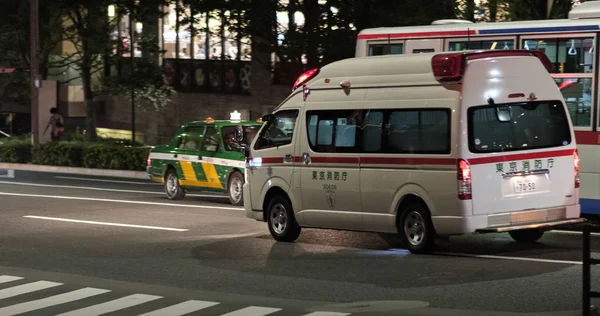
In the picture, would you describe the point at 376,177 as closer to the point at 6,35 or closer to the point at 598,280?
the point at 598,280

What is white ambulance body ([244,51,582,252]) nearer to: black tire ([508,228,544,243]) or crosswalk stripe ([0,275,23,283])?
black tire ([508,228,544,243])

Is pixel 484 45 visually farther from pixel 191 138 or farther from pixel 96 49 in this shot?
pixel 96 49

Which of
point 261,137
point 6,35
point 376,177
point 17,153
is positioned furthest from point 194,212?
point 6,35

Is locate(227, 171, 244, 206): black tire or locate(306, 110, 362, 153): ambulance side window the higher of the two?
locate(306, 110, 362, 153): ambulance side window

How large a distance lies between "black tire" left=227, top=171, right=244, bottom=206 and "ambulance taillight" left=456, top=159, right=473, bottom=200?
8411mm

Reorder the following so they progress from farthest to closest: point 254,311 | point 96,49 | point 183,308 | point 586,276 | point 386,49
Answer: point 96,49, point 386,49, point 183,308, point 254,311, point 586,276

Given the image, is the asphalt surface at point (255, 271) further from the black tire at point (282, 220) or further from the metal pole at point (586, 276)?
the metal pole at point (586, 276)

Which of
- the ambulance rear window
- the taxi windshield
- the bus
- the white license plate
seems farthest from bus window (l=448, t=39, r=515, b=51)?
the taxi windshield

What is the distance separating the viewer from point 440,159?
13.2m

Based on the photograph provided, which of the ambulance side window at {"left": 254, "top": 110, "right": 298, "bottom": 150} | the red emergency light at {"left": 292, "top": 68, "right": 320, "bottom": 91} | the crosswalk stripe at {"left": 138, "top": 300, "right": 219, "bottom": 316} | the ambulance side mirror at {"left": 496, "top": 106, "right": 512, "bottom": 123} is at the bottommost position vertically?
the crosswalk stripe at {"left": 138, "top": 300, "right": 219, "bottom": 316}

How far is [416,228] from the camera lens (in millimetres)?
13742

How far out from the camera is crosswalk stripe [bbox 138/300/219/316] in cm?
1012

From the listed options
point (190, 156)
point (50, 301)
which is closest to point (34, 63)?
point (190, 156)

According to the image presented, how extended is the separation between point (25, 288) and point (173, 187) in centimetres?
1103
